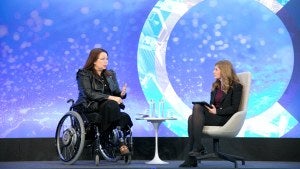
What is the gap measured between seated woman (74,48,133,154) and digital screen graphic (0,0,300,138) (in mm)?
999

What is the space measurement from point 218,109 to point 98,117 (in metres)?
1.16

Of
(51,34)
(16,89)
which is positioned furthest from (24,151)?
(51,34)

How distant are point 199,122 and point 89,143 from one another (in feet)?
3.51

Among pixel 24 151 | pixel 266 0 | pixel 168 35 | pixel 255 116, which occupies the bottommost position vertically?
pixel 24 151

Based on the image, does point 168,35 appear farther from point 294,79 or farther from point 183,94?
point 294,79

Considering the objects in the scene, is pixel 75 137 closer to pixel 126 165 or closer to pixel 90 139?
pixel 90 139

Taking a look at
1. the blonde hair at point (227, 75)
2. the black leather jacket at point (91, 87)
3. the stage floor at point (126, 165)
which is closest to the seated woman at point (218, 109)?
the blonde hair at point (227, 75)

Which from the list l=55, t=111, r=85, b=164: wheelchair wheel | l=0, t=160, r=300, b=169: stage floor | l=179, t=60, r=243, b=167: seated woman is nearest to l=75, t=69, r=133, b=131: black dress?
l=55, t=111, r=85, b=164: wheelchair wheel

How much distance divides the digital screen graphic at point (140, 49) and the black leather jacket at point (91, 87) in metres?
0.98

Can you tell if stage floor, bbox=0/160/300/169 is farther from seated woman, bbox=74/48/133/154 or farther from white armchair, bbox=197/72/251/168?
seated woman, bbox=74/48/133/154

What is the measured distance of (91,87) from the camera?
17.6 feet

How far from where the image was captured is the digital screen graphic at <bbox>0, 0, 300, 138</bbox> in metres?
6.42

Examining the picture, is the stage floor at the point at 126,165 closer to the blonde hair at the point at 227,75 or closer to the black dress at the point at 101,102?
the black dress at the point at 101,102

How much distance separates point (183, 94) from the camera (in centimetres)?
648
